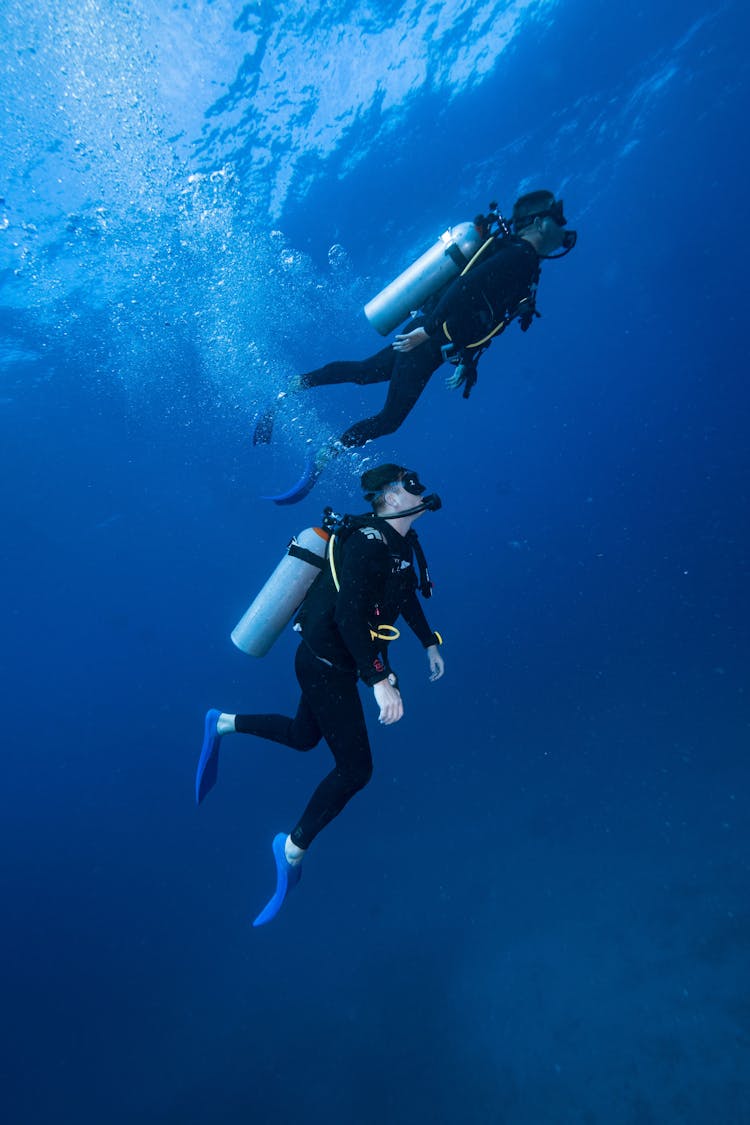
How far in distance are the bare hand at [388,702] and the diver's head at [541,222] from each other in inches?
139

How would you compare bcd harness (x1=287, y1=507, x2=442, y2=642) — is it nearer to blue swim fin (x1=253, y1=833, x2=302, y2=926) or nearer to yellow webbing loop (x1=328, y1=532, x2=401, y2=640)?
yellow webbing loop (x1=328, y1=532, x2=401, y2=640)

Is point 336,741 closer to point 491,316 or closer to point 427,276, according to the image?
point 491,316

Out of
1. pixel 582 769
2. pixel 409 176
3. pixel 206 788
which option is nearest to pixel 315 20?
pixel 409 176

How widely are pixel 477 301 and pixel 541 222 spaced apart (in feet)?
2.72

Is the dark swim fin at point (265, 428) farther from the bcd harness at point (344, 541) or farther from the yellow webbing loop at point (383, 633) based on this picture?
the yellow webbing loop at point (383, 633)

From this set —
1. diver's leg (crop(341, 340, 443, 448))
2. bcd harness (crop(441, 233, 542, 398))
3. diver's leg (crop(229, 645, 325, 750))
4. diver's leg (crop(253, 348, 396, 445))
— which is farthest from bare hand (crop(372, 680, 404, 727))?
diver's leg (crop(253, 348, 396, 445))

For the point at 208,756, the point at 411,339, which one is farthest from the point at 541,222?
the point at 208,756

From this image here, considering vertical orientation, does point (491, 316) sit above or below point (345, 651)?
above

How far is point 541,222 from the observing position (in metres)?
4.25

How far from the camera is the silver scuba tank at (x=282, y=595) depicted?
4.51 metres

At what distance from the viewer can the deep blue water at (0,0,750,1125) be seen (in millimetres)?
9633

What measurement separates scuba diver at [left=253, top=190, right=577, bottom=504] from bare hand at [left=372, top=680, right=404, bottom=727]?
2127 millimetres

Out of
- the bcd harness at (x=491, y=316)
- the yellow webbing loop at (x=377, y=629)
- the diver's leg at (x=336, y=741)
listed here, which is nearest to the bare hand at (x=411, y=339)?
the bcd harness at (x=491, y=316)

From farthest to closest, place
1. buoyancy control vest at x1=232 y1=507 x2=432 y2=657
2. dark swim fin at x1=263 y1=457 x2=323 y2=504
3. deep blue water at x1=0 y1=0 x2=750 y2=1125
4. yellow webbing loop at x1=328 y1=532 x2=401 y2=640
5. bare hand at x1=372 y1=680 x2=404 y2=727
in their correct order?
deep blue water at x1=0 y1=0 x2=750 y2=1125 < dark swim fin at x1=263 y1=457 x2=323 y2=504 < buoyancy control vest at x1=232 y1=507 x2=432 y2=657 < yellow webbing loop at x1=328 y1=532 x2=401 y2=640 < bare hand at x1=372 y1=680 x2=404 y2=727
